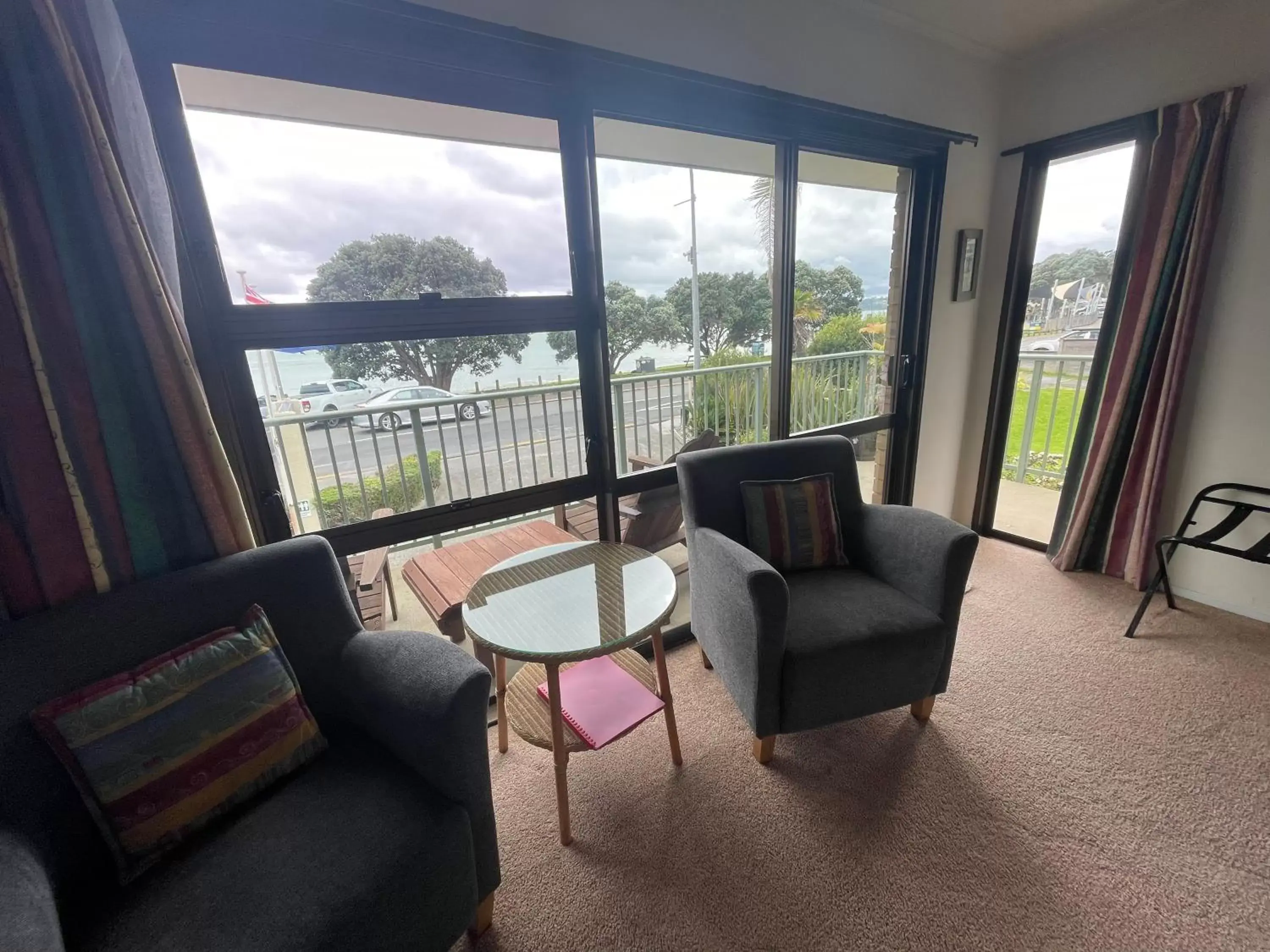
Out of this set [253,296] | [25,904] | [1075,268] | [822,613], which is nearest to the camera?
[25,904]

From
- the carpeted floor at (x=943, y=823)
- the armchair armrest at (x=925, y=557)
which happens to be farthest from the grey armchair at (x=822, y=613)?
the carpeted floor at (x=943, y=823)

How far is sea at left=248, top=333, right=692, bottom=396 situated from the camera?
1.33 m

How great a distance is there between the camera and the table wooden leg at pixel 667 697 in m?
1.46

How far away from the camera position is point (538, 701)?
58.5 inches

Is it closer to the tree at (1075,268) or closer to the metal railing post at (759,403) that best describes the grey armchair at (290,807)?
the metal railing post at (759,403)

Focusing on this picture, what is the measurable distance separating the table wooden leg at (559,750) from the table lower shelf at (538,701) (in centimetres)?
3

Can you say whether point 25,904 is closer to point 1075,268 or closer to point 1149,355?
point 1149,355

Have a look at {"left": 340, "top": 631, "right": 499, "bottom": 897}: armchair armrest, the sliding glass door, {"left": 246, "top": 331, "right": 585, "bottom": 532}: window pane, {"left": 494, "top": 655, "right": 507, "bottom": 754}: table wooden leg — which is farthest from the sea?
the sliding glass door

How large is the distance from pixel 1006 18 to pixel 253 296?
2.93 metres

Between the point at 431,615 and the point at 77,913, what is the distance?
3.19ft

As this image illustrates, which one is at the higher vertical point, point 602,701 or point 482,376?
point 482,376

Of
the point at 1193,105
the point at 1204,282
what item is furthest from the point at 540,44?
the point at 1204,282

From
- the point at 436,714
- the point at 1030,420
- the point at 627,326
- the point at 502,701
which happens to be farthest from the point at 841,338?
the point at 436,714

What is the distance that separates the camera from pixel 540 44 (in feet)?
4.46
